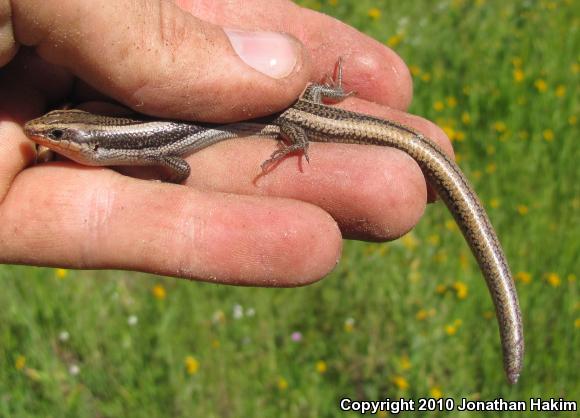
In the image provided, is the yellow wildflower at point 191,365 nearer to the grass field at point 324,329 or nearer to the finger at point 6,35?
the grass field at point 324,329

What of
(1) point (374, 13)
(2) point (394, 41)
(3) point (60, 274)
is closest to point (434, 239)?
(2) point (394, 41)

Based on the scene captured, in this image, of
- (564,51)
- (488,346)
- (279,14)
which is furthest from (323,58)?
(564,51)

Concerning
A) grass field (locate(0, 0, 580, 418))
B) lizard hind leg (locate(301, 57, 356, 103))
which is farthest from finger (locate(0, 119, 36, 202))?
lizard hind leg (locate(301, 57, 356, 103))

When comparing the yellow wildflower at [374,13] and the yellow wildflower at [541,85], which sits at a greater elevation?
the yellow wildflower at [374,13]

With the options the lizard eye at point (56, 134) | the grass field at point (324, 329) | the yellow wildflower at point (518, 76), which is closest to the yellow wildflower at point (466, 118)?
the grass field at point (324, 329)

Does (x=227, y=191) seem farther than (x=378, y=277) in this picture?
No

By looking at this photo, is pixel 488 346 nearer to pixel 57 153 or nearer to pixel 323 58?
pixel 323 58
